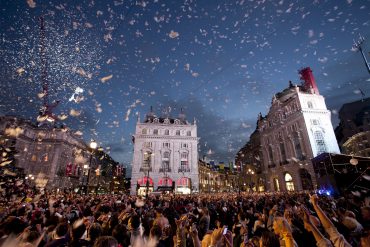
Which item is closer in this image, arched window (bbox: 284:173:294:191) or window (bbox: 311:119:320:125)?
window (bbox: 311:119:320:125)

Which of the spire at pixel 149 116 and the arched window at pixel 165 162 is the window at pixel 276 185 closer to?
the arched window at pixel 165 162

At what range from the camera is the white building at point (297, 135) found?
37.0 meters

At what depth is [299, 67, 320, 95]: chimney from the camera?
141 ft

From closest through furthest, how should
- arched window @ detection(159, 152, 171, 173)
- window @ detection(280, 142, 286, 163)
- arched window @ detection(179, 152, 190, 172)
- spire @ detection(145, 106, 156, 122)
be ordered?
window @ detection(280, 142, 286, 163) < arched window @ detection(159, 152, 171, 173) < arched window @ detection(179, 152, 190, 172) < spire @ detection(145, 106, 156, 122)

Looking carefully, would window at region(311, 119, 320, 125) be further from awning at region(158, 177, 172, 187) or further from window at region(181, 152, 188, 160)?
awning at region(158, 177, 172, 187)

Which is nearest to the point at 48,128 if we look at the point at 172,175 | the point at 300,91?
the point at 172,175

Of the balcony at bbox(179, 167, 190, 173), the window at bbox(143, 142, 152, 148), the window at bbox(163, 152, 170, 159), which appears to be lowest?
the balcony at bbox(179, 167, 190, 173)

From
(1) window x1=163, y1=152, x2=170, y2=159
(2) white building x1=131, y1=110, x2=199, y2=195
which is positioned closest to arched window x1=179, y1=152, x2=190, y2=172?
(2) white building x1=131, y1=110, x2=199, y2=195

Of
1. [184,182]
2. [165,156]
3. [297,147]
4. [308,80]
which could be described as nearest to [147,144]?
Result: [165,156]

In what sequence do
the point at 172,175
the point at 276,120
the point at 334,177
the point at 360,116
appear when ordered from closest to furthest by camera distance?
the point at 334,177, the point at 276,120, the point at 172,175, the point at 360,116

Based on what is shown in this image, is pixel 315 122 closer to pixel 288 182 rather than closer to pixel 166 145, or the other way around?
pixel 288 182

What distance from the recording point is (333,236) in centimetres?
361

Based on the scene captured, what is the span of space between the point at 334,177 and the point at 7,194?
117 ft

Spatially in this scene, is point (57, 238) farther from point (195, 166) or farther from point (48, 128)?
point (48, 128)
